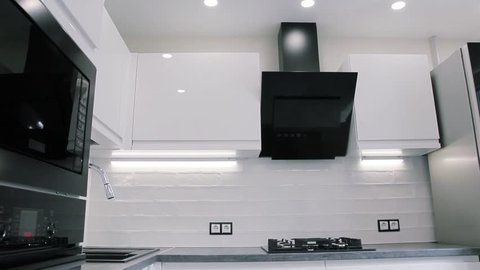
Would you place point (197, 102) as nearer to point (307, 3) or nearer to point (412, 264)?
point (307, 3)

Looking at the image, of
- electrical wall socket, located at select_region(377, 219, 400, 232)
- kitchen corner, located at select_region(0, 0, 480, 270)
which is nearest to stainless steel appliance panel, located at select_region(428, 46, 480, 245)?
kitchen corner, located at select_region(0, 0, 480, 270)

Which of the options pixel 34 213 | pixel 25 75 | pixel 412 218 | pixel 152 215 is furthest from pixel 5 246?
pixel 412 218

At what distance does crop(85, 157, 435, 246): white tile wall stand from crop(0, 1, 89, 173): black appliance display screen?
1.49m

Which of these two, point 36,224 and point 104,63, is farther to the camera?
point 104,63

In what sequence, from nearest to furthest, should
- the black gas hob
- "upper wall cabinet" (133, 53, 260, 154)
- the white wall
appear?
the black gas hob → "upper wall cabinet" (133, 53, 260, 154) → the white wall

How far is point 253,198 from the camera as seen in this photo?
8.15ft

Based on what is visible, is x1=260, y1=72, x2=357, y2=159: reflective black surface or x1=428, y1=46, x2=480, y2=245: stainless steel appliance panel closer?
x1=428, y1=46, x2=480, y2=245: stainless steel appliance panel

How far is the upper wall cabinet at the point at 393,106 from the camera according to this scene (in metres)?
2.32

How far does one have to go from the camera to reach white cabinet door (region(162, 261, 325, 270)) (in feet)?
6.00

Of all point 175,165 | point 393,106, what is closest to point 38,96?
point 175,165

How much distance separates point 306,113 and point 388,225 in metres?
0.96

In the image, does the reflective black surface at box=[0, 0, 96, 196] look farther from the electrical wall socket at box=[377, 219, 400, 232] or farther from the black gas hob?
the electrical wall socket at box=[377, 219, 400, 232]

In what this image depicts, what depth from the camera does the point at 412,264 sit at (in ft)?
6.22

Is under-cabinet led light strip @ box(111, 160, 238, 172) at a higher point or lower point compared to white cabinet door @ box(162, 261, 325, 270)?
higher
